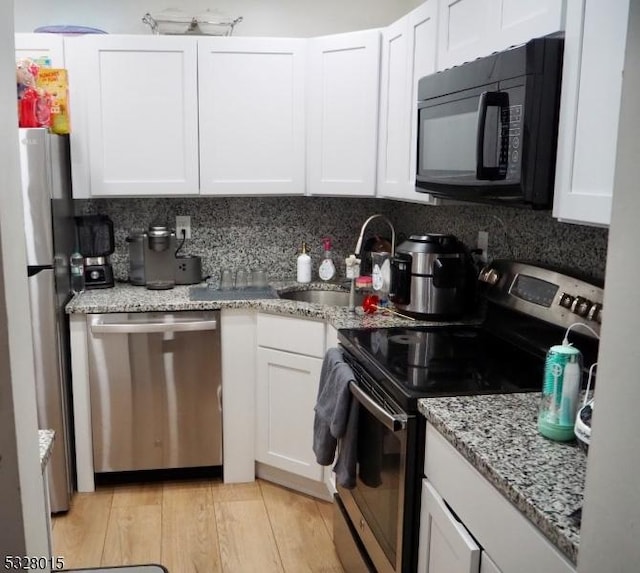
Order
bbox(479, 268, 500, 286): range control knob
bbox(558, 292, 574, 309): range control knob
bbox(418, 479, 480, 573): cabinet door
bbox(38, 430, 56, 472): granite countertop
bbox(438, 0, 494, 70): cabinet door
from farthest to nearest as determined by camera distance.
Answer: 1. bbox(479, 268, 500, 286): range control knob
2. bbox(438, 0, 494, 70): cabinet door
3. bbox(558, 292, 574, 309): range control knob
4. bbox(418, 479, 480, 573): cabinet door
5. bbox(38, 430, 56, 472): granite countertop

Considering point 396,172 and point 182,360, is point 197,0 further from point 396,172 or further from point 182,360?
point 182,360

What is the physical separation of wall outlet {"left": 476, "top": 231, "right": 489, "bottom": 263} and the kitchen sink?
794 mm

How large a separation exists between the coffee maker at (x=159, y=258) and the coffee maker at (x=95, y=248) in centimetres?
18

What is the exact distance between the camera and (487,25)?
196 centimetres

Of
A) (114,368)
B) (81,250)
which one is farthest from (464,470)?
(81,250)

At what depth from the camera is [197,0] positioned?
329 centimetres

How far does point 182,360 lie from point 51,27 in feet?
5.19

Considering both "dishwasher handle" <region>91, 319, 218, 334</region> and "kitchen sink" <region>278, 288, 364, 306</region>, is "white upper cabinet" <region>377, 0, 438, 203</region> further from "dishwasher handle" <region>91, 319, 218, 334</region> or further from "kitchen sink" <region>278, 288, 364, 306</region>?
"dishwasher handle" <region>91, 319, 218, 334</region>

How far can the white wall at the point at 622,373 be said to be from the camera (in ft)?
2.42

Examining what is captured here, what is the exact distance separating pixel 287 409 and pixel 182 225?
113 cm

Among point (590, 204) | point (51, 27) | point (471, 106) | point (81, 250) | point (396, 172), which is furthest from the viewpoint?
point (81, 250)

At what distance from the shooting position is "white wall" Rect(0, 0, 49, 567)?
848 millimetres

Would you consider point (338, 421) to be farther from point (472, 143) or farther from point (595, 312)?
point (472, 143)

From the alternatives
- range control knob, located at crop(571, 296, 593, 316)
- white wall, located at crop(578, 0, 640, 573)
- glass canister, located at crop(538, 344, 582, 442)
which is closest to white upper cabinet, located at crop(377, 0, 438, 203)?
range control knob, located at crop(571, 296, 593, 316)
